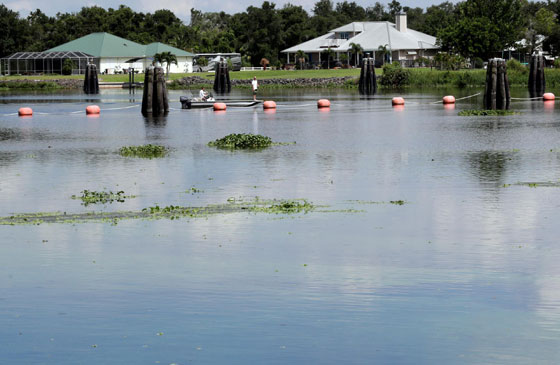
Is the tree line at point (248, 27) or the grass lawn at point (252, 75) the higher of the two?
the tree line at point (248, 27)

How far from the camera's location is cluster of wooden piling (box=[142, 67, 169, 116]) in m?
70.6

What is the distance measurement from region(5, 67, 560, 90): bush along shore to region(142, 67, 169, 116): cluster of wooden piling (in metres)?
57.3

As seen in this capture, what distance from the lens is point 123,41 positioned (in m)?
170

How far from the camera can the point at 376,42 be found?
163 meters

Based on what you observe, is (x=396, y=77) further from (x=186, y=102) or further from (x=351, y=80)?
(x=186, y=102)

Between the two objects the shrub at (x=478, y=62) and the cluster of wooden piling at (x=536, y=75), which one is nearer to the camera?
the cluster of wooden piling at (x=536, y=75)

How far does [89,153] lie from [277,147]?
8523mm

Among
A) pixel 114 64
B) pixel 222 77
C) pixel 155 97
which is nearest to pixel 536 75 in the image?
pixel 222 77

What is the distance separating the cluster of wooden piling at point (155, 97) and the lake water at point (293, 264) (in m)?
28.9

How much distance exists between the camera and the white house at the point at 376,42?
15938cm

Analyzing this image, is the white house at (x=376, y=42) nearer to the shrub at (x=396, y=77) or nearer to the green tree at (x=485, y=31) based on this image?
the green tree at (x=485, y=31)

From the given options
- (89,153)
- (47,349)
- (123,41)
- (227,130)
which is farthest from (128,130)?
(123,41)

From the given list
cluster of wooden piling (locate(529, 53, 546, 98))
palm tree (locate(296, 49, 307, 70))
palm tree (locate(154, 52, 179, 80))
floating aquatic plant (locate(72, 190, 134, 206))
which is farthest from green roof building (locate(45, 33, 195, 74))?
floating aquatic plant (locate(72, 190, 134, 206))

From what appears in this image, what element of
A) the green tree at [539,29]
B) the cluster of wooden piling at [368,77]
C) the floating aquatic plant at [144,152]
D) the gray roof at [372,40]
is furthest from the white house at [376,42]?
the floating aquatic plant at [144,152]
